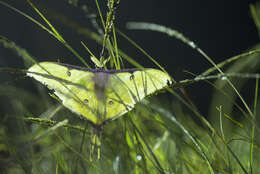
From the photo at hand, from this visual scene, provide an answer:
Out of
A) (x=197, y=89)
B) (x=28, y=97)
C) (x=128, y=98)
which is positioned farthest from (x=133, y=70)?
(x=197, y=89)

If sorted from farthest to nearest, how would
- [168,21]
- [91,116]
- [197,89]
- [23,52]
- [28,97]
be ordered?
[168,21] < [197,89] < [28,97] < [23,52] < [91,116]

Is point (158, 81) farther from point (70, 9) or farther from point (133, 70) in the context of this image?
point (70, 9)

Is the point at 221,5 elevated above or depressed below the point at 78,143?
above

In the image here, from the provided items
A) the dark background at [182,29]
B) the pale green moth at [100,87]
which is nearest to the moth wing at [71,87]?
the pale green moth at [100,87]

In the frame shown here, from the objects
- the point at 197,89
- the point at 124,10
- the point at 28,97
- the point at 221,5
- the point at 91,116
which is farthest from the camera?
the point at 221,5

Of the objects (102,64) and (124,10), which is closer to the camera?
(102,64)

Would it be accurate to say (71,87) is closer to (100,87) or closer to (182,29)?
(100,87)

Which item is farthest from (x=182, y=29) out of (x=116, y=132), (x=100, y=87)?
(x=100, y=87)
